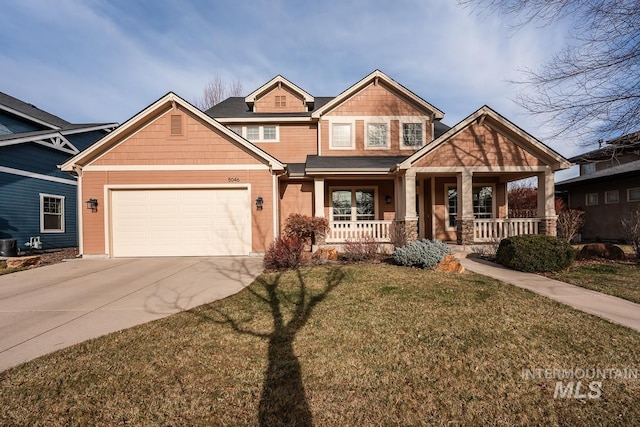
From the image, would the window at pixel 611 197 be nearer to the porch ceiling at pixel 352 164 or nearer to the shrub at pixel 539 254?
the shrub at pixel 539 254

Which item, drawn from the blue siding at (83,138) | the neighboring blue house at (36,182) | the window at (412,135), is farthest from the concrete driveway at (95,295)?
the blue siding at (83,138)

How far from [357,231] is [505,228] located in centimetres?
552

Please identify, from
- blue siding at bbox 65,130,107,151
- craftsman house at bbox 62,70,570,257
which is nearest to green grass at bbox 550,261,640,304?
craftsman house at bbox 62,70,570,257

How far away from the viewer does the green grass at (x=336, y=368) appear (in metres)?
2.43

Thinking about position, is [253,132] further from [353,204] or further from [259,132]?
[353,204]

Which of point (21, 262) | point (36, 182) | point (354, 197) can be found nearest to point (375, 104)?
point (354, 197)

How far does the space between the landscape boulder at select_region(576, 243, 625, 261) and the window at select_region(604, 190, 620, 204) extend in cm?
955

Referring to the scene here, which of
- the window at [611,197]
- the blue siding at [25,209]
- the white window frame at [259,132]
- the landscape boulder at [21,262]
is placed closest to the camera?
the landscape boulder at [21,262]

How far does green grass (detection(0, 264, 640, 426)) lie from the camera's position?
243 cm

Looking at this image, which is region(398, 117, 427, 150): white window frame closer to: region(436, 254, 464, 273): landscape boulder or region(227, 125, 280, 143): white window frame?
region(227, 125, 280, 143): white window frame

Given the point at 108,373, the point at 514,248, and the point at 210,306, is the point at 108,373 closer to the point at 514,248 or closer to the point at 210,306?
the point at 210,306

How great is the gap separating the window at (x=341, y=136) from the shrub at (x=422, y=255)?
689 centimetres

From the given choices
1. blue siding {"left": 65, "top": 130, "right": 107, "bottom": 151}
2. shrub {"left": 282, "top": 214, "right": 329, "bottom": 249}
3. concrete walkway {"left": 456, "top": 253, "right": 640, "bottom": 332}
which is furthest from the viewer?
blue siding {"left": 65, "top": 130, "right": 107, "bottom": 151}

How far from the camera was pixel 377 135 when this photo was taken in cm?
1318
